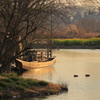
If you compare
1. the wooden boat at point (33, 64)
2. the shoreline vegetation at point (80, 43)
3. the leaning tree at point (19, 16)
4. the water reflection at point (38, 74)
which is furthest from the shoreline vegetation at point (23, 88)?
the shoreline vegetation at point (80, 43)

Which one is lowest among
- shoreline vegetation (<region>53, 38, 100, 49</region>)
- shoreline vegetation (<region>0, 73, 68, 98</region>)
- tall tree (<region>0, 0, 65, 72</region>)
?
shoreline vegetation (<region>53, 38, 100, 49</region>)

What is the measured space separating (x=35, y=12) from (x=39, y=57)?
17619mm

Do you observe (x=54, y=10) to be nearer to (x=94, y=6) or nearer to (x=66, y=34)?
(x=94, y=6)

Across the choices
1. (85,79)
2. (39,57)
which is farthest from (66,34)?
(85,79)

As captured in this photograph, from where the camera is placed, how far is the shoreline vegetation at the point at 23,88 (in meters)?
16.3

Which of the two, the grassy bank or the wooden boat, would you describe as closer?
the wooden boat

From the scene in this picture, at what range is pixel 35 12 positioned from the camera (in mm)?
16312

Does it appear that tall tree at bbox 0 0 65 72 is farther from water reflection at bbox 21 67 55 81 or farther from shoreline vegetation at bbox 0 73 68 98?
water reflection at bbox 21 67 55 81

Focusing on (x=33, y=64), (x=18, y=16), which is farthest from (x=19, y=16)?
(x=33, y=64)

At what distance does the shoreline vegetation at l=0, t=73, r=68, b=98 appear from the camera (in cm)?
1630

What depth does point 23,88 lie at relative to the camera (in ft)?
54.9

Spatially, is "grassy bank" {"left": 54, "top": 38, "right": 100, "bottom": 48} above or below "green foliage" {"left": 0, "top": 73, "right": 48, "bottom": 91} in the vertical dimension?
below

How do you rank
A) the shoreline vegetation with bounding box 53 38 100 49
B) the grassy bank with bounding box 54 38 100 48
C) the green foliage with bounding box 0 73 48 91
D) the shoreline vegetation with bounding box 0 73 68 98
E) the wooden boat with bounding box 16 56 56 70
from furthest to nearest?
the grassy bank with bounding box 54 38 100 48 < the shoreline vegetation with bounding box 53 38 100 49 < the wooden boat with bounding box 16 56 56 70 < the green foliage with bounding box 0 73 48 91 < the shoreline vegetation with bounding box 0 73 68 98

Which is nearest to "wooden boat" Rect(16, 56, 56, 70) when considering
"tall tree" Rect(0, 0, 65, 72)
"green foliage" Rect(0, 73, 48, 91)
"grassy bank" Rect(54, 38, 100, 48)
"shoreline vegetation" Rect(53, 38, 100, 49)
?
"green foliage" Rect(0, 73, 48, 91)
